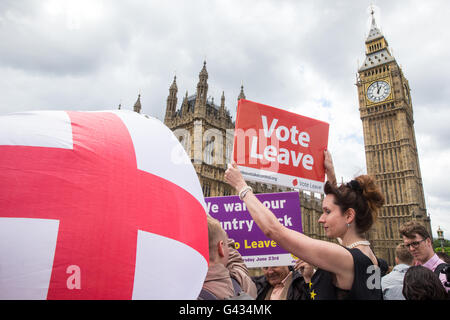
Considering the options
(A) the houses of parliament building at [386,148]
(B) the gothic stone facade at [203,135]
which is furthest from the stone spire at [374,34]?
(B) the gothic stone facade at [203,135]

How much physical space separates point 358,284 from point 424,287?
850 millimetres

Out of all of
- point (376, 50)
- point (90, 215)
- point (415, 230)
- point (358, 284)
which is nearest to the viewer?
point (90, 215)

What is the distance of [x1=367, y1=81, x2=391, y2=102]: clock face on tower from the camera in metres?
46.1

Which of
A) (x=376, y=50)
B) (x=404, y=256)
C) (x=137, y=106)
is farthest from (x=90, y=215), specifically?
(x=376, y=50)

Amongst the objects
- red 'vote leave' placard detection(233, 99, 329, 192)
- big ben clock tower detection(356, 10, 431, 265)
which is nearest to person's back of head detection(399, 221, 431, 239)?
red 'vote leave' placard detection(233, 99, 329, 192)

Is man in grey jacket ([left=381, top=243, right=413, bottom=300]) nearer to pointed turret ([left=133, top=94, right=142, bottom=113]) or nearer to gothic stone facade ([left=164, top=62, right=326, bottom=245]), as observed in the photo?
gothic stone facade ([left=164, top=62, right=326, bottom=245])

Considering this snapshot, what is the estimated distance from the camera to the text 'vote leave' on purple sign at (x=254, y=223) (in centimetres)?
436

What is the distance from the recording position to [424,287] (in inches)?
79.8

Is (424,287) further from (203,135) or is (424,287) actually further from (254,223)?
(203,135)

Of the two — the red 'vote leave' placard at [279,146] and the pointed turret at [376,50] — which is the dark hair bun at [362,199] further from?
the pointed turret at [376,50]

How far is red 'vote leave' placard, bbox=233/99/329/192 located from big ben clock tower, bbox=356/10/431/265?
140 feet
